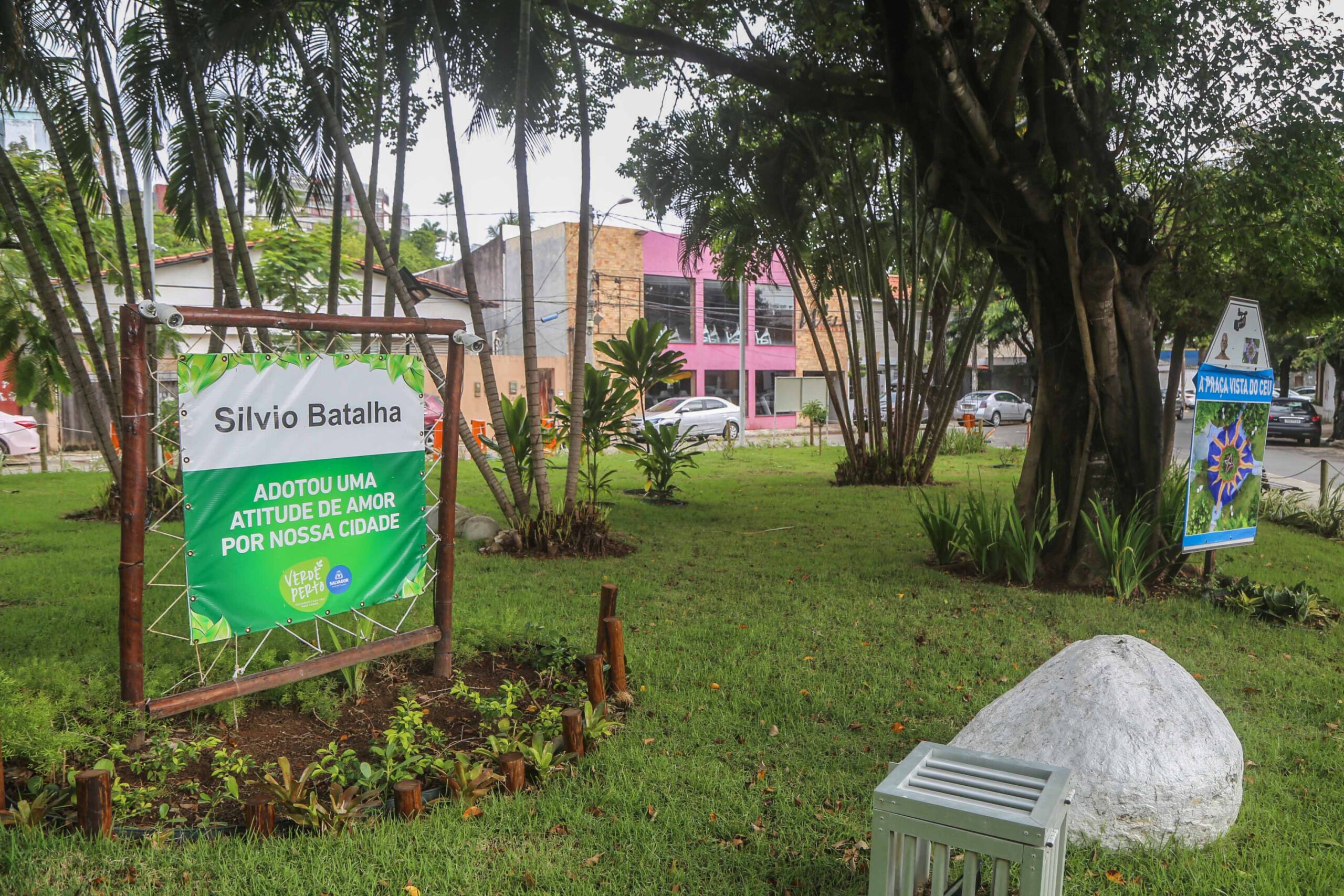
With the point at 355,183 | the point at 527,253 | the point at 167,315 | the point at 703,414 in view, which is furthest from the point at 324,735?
the point at 703,414

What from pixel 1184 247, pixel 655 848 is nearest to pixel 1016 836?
pixel 655 848

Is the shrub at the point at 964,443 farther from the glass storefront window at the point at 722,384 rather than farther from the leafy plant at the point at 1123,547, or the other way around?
the leafy plant at the point at 1123,547

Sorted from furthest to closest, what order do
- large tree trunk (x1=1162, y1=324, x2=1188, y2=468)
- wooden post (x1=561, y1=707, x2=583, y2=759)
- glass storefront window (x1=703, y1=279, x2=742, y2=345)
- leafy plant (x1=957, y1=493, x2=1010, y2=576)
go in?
1. glass storefront window (x1=703, y1=279, x2=742, y2=345)
2. large tree trunk (x1=1162, y1=324, x2=1188, y2=468)
3. leafy plant (x1=957, y1=493, x2=1010, y2=576)
4. wooden post (x1=561, y1=707, x2=583, y2=759)

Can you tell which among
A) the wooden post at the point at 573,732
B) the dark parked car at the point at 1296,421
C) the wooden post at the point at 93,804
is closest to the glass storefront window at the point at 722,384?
the dark parked car at the point at 1296,421

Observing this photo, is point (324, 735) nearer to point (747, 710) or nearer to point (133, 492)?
point (133, 492)

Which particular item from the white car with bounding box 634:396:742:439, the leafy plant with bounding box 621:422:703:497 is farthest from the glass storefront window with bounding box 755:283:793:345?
the leafy plant with bounding box 621:422:703:497

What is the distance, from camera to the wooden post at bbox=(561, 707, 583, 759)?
3.76 meters

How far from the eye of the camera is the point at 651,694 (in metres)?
4.58

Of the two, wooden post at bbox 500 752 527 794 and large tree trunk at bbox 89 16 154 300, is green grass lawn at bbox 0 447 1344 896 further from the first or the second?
large tree trunk at bbox 89 16 154 300

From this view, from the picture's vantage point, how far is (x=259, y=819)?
3.06m

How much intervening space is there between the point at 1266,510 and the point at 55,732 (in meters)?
13.1

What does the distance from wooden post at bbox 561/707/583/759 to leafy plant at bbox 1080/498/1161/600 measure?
15.2ft

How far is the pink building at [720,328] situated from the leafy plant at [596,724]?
993 inches

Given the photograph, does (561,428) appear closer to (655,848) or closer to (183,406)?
(183,406)
